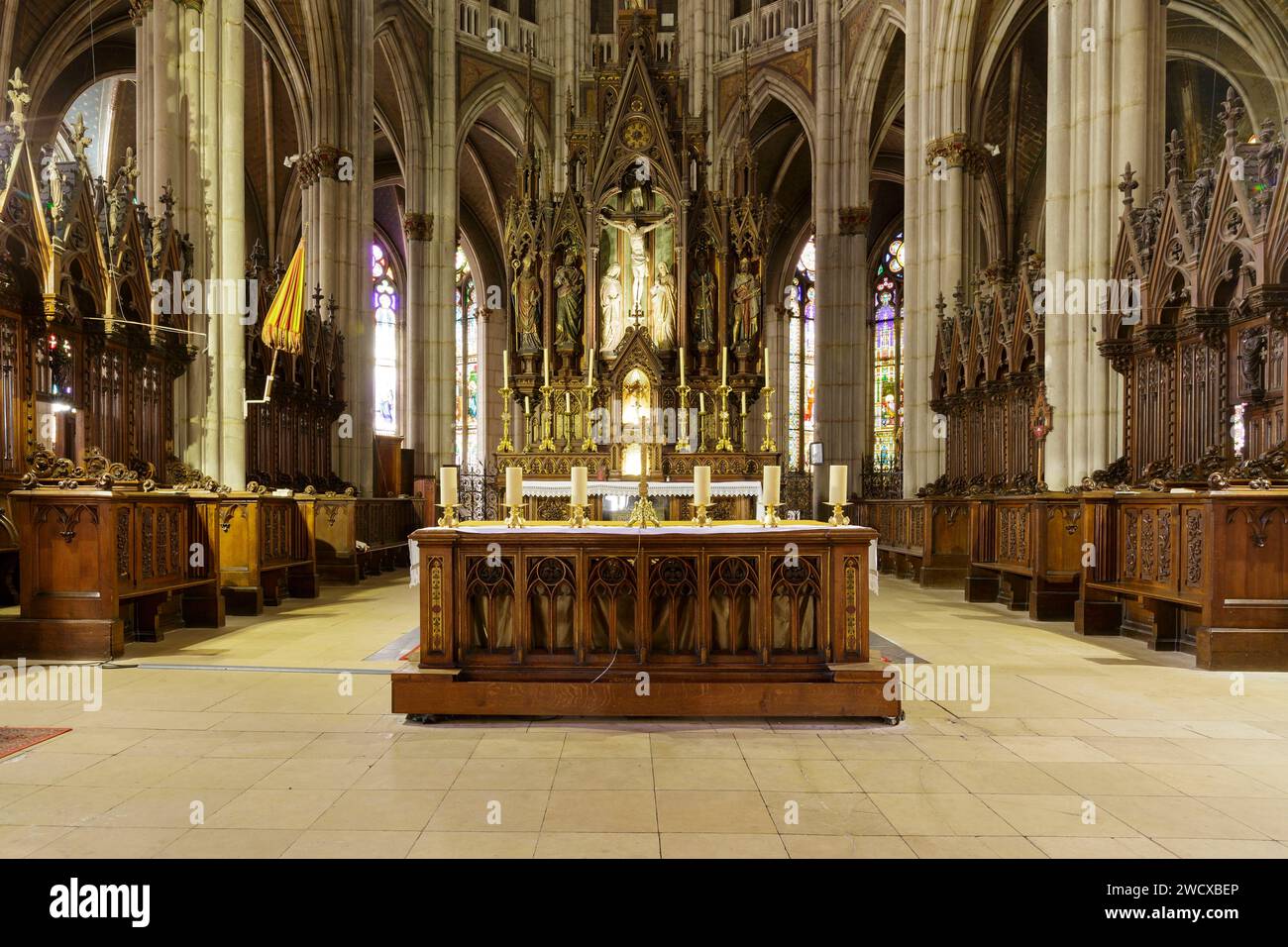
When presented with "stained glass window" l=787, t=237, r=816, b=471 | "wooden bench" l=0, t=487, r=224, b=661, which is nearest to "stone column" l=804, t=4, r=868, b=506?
"stained glass window" l=787, t=237, r=816, b=471

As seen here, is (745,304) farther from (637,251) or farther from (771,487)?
(771,487)

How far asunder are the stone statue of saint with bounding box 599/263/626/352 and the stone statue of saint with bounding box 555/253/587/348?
51cm

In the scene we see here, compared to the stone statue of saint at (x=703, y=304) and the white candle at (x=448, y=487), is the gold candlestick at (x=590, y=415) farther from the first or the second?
the white candle at (x=448, y=487)

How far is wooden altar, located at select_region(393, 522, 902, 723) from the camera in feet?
15.5

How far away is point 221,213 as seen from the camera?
34.4ft

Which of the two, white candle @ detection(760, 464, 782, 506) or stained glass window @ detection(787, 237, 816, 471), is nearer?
white candle @ detection(760, 464, 782, 506)

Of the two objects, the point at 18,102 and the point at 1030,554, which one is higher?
the point at 18,102

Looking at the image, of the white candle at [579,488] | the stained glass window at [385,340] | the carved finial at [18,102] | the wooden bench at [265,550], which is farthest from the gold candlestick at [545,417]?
the stained glass window at [385,340]

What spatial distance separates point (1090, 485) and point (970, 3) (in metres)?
10.7

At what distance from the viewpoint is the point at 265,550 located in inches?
382

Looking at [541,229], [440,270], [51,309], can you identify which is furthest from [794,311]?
[51,309]

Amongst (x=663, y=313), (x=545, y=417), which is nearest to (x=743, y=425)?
(x=663, y=313)

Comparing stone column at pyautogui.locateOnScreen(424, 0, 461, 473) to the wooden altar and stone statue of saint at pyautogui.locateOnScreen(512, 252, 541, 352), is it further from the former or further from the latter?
the wooden altar

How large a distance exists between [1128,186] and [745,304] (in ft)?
26.3
